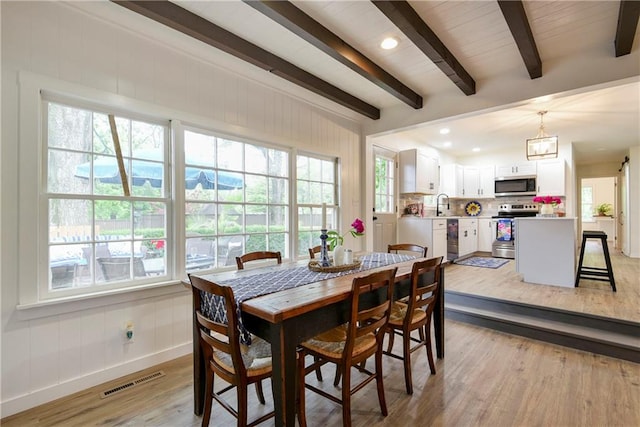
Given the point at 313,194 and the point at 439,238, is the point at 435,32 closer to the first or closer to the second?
the point at 313,194

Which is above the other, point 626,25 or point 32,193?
point 626,25

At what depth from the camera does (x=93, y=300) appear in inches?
81.9

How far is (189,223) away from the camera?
8.64 ft

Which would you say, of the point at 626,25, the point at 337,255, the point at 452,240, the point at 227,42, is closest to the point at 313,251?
the point at 337,255

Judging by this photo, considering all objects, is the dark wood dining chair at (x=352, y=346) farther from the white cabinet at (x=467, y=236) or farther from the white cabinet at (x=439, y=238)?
the white cabinet at (x=467, y=236)

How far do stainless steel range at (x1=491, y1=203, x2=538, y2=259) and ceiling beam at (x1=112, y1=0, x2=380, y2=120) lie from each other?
5027 mm

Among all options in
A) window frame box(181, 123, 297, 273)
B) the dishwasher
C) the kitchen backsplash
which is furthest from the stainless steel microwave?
window frame box(181, 123, 297, 273)

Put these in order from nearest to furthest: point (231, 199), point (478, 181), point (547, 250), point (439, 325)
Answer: point (439, 325) → point (231, 199) → point (547, 250) → point (478, 181)

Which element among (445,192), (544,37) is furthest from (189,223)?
(445,192)

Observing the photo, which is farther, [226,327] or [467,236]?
[467,236]

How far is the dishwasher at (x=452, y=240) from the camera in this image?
5824mm

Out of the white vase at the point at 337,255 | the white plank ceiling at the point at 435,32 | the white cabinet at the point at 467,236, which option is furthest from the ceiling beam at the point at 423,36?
the white cabinet at the point at 467,236

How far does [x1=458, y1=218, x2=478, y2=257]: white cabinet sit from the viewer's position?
19.6 ft

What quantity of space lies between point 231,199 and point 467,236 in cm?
527
